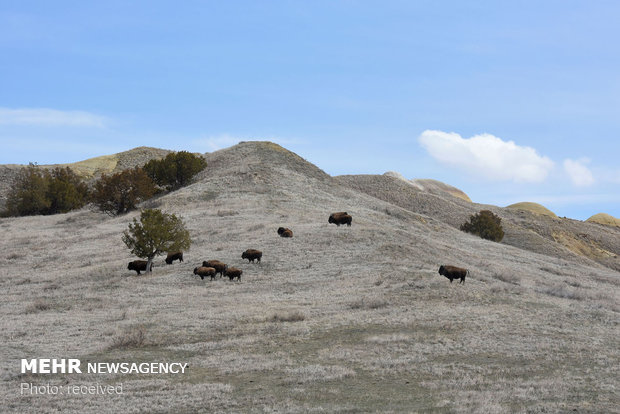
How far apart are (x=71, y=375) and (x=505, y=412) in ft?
39.0

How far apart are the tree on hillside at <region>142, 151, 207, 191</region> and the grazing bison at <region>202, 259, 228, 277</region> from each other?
46200mm

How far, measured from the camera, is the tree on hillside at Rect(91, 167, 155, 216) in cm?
6438

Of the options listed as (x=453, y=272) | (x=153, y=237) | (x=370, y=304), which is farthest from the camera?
(x=153, y=237)

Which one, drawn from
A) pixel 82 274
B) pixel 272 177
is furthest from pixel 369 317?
pixel 272 177

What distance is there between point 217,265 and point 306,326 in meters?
13.2

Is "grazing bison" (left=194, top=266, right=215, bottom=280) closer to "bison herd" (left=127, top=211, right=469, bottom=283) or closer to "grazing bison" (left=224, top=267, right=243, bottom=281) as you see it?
"bison herd" (left=127, top=211, right=469, bottom=283)

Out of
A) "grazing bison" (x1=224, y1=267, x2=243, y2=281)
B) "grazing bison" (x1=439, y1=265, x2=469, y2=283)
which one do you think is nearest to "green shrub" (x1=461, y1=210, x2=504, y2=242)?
"grazing bison" (x1=439, y1=265, x2=469, y2=283)

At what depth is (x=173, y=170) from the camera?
77.6 m

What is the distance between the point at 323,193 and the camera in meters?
75.0

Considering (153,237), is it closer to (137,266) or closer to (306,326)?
(137,266)

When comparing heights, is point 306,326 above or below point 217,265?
below

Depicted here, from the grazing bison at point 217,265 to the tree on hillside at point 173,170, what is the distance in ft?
152

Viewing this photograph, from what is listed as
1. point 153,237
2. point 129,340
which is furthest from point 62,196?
point 129,340

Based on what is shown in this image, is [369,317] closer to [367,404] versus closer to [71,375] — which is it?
[367,404]
